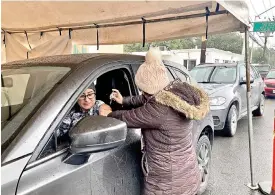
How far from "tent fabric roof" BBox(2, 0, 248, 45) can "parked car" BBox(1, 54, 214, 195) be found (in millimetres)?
1050

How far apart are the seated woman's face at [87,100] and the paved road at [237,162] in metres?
2.53

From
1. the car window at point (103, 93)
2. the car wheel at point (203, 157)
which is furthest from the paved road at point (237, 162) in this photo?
the car window at point (103, 93)

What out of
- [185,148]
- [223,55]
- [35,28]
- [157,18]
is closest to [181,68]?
[157,18]

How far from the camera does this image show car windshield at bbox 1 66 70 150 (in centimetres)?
169

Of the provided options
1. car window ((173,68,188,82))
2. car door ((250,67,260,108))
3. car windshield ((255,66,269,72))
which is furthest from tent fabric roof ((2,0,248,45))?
car windshield ((255,66,269,72))

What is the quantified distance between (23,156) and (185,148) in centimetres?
125

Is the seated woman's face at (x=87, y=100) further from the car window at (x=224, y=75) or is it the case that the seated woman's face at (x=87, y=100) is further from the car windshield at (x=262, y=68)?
the car windshield at (x=262, y=68)

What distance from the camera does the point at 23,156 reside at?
4.94 ft

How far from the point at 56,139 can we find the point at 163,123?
2.56 ft

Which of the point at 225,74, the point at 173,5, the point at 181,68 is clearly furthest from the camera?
the point at 225,74

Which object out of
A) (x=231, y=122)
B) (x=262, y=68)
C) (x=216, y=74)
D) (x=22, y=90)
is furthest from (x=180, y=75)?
(x=262, y=68)

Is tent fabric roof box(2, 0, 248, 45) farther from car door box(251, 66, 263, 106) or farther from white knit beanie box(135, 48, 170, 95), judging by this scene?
car door box(251, 66, 263, 106)

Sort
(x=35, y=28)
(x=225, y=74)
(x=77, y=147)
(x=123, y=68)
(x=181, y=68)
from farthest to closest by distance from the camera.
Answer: (x=225, y=74) < (x=35, y=28) < (x=181, y=68) < (x=123, y=68) < (x=77, y=147)

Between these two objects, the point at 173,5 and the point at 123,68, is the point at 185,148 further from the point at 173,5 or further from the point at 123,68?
the point at 173,5
